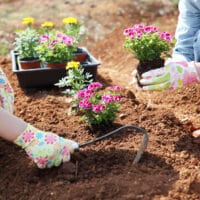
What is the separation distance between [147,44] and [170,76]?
23.7 inches

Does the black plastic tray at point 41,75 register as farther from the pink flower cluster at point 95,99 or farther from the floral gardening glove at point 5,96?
the floral gardening glove at point 5,96

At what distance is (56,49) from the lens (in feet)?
12.8

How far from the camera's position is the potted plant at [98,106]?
2.95m

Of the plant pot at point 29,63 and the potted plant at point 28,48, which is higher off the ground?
the potted plant at point 28,48

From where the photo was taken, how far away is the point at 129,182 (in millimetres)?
2451

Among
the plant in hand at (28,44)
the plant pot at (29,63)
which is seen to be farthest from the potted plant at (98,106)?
the plant in hand at (28,44)

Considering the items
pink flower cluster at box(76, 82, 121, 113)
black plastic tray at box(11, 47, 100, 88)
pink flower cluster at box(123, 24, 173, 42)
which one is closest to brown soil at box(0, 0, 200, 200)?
black plastic tray at box(11, 47, 100, 88)

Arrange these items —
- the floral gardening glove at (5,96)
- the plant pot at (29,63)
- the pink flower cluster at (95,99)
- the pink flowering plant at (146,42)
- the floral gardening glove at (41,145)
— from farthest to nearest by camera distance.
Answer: the plant pot at (29,63) < the pink flowering plant at (146,42) < the pink flower cluster at (95,99) < the floral gardening glove at (5,96) < the floral gardening glove at (41,145)

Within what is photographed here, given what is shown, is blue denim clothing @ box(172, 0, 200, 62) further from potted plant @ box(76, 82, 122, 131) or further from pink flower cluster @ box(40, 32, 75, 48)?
pink flower cluster @ box(40, 32, 75, 48)

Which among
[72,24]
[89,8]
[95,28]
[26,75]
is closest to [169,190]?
[26,75]

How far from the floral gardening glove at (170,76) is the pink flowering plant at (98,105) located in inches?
8.4

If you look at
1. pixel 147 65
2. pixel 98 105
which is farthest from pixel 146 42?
pixel 98 105

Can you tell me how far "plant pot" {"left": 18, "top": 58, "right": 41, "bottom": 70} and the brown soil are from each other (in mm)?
198

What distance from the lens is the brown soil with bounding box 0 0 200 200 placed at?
242cm
